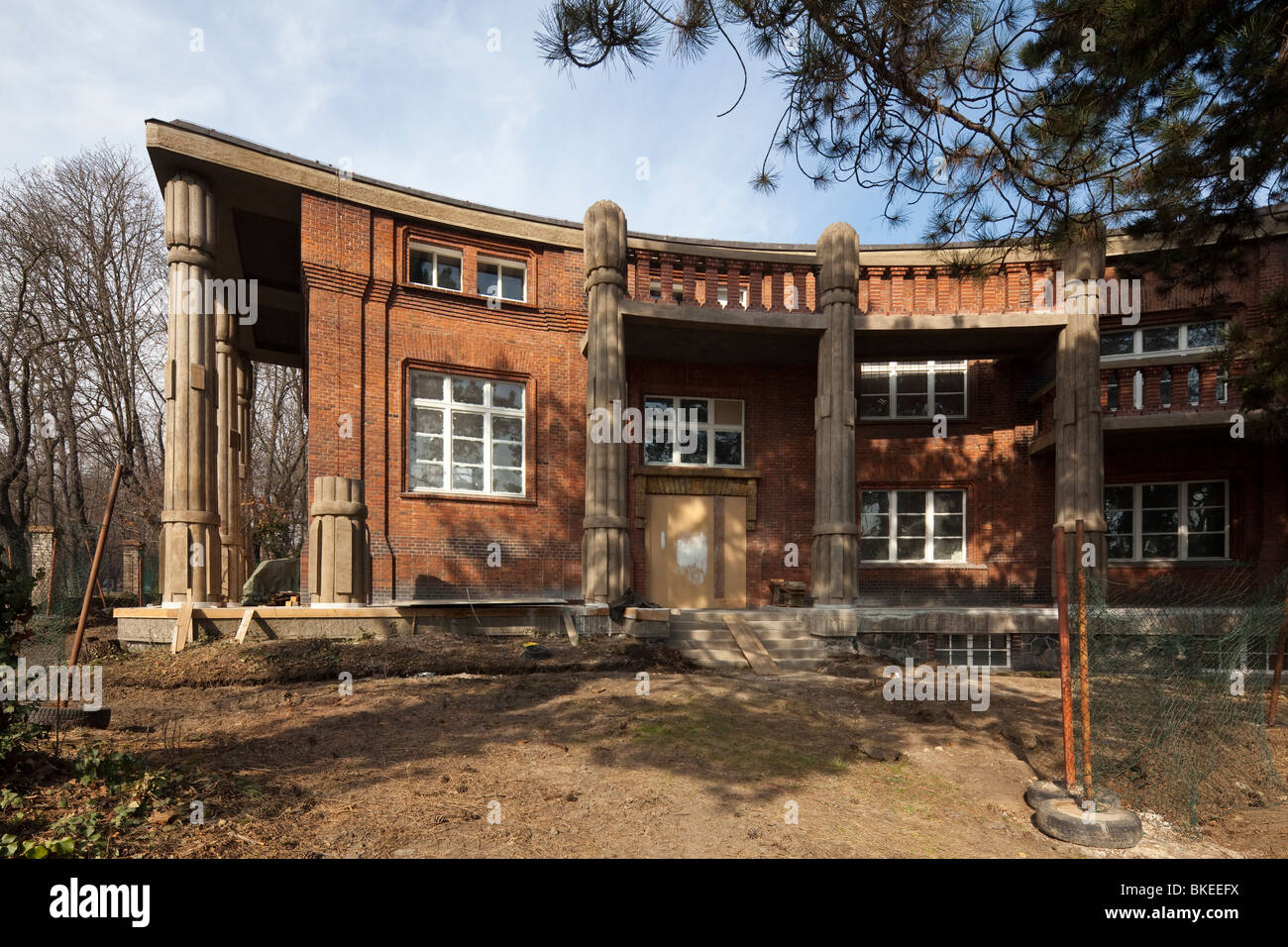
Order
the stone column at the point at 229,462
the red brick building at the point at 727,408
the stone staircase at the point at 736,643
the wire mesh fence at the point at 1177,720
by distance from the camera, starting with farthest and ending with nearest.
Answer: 1. the stone column at the point at 229,462
2. the red brick building at the point at 727,408
3. the stone staircase at the point at 736,643
4. the wire mesh fence at the point at 1177,720

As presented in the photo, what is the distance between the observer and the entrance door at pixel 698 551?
15562mm

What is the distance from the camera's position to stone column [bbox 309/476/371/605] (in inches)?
417

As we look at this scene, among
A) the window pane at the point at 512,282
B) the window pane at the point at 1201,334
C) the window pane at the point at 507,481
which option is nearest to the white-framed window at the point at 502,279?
the window pane at the point at 512,282

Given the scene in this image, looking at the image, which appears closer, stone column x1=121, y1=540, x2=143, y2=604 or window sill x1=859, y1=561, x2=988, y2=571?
window sill x1=859, y1=561, x2=988, y2=571

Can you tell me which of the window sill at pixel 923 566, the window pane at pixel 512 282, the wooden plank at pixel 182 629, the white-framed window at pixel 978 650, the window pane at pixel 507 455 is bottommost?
the white-framed window at pixel 978 650

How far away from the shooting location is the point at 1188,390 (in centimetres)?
1506

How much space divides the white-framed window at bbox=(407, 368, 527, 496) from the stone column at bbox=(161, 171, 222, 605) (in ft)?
11.0

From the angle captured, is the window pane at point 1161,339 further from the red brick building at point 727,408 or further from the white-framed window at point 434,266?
the white-framed window at point 434,266

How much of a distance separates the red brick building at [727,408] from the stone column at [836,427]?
0.05 m

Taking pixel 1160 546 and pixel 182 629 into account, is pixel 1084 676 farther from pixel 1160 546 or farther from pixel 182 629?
pixel 1160 546

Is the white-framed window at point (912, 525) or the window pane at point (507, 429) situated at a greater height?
the window pane at point (507, 429)

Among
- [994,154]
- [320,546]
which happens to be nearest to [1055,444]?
[994,154]

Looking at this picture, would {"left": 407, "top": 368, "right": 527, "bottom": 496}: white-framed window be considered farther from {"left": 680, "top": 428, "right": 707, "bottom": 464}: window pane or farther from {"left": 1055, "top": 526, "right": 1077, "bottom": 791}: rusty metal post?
{"left": 1055, "top": 526, "right": 1077, "bottom": 791}: rusty metal post

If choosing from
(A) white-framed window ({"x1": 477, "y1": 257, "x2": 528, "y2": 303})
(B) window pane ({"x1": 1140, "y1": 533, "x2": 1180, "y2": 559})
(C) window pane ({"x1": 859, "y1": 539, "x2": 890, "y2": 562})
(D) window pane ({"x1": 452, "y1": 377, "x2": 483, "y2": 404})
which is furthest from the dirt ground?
(B) window pane ({"x1": 1140, "y1": 533, "x2": 1180, "y2": 559})
